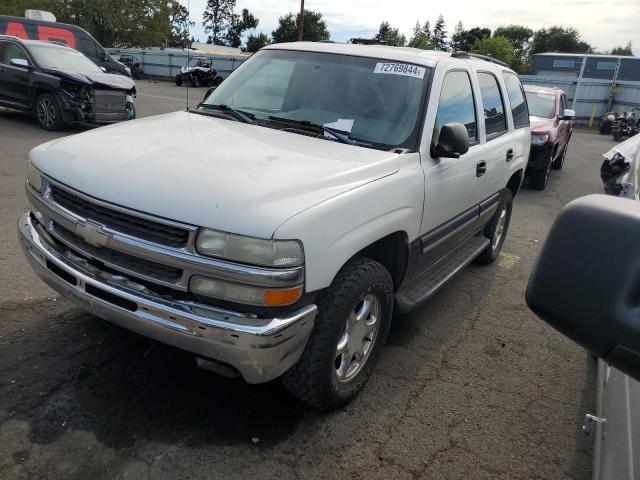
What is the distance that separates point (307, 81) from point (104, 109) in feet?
27.0

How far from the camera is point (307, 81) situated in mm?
3695

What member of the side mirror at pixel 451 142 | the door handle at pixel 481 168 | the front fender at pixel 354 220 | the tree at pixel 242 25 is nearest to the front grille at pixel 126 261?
the front fender at pixel 354 220

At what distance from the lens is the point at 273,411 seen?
9.40ft

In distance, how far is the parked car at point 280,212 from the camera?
224 cm

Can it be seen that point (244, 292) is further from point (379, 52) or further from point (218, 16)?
point (218, 16)

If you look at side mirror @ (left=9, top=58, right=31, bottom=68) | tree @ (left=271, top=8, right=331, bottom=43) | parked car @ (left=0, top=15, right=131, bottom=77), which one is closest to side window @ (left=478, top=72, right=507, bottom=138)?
side mirror @ (left=9, top=58, right=31, bottom=68)

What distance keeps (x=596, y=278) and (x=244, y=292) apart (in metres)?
1.51

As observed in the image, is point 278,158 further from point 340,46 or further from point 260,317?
point 340,46

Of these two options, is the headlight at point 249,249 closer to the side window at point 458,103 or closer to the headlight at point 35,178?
the headlight at point 35,178

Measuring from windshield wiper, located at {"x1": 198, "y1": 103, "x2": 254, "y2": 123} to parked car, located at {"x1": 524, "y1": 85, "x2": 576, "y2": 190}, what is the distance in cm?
731

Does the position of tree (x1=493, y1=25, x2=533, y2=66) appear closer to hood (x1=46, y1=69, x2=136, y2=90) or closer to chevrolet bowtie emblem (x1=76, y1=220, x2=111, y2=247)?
hood (x1=46, y1=69, x2=136, y2=90)

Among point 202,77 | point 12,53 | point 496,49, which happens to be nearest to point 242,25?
point 496,49

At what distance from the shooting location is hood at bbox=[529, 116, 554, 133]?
9648 mm

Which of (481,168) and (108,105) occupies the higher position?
(481,168)
